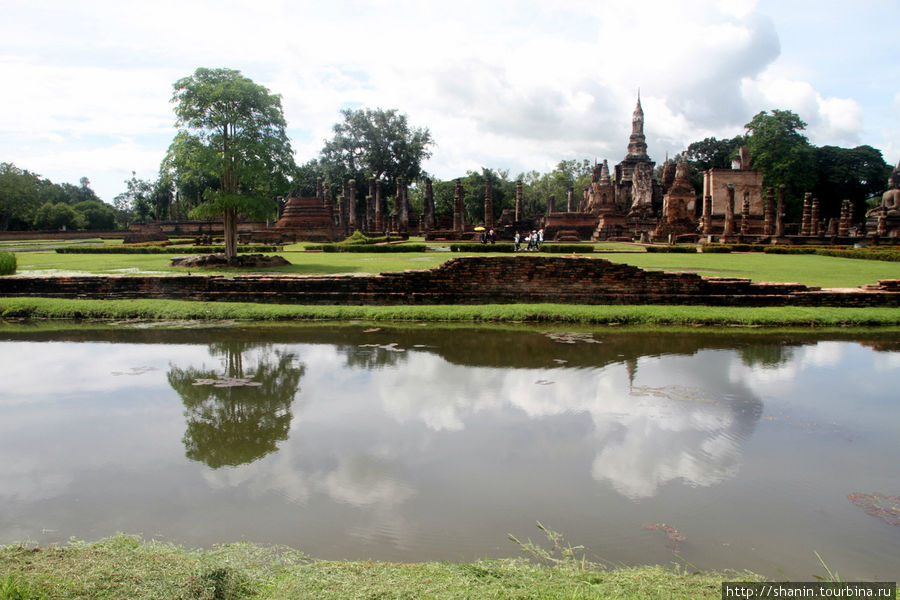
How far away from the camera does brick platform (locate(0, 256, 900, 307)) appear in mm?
10742

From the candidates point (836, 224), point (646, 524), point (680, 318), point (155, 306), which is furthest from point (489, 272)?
point (836, 224)

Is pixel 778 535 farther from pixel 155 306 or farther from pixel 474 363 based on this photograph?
pixel 155 306

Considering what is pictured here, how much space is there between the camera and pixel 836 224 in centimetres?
3825

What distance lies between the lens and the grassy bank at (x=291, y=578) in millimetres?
2439

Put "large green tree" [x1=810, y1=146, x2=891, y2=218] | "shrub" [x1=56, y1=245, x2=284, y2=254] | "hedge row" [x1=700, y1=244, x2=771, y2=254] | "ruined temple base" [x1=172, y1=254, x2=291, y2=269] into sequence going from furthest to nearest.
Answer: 1. "large green tree" [x1=810, y1=146, x2=891, y2=218]
2. "hedge row" [x1=700, y1=244, x2=771, y2=254]
3. "shrub" [x1=56, y1=245, x2=284, y2=254]
4. "ruined temple base" [x1=172, y1=254, x2=291, y2=269]

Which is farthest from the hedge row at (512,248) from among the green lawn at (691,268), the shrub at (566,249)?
the green lawn at (691,268)

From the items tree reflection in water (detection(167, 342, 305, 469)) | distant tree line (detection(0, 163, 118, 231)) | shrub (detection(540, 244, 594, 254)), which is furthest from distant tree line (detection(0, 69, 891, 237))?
tree reflection in water (detection(167, 342, 305, 469))

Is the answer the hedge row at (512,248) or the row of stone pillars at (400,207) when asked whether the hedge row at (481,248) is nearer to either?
the hedge row at (512,248)

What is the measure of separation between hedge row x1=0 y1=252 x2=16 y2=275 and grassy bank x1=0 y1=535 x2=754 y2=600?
14.3m

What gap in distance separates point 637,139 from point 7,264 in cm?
4753

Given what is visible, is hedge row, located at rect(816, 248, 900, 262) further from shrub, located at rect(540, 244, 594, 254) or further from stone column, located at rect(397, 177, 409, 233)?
stone column, located at rect(397, 177, 409, 233)

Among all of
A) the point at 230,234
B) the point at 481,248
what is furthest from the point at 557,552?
the point at 481,248

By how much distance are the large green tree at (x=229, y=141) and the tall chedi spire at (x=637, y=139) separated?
40.2 meters

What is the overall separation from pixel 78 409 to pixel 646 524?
4.53 m
